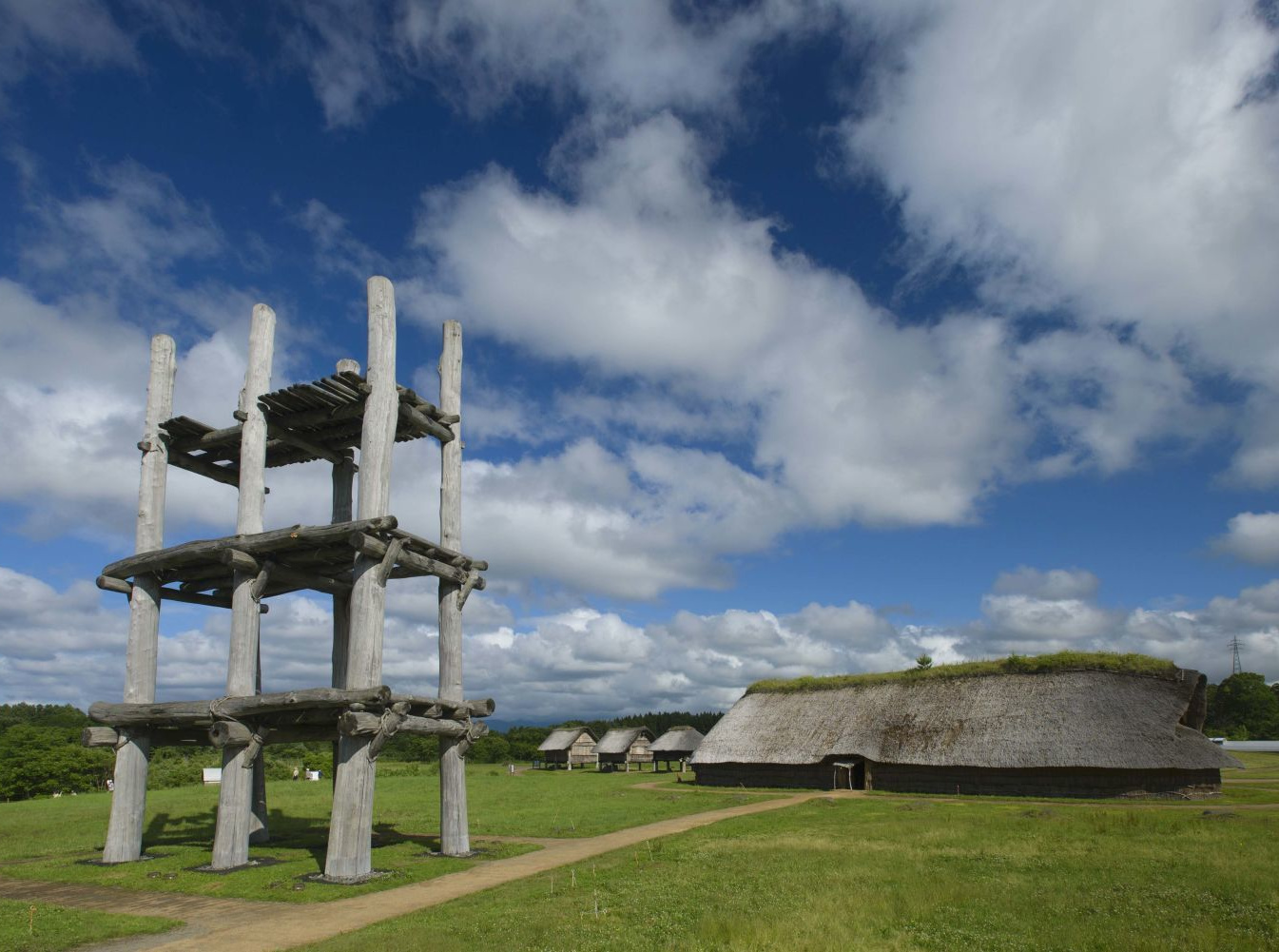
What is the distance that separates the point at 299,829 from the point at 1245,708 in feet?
378

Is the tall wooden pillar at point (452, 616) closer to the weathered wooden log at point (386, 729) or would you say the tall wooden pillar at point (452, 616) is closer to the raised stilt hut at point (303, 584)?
the raised stilt hut at point (303, 584)

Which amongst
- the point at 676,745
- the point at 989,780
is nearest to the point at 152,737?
the point at 989,780

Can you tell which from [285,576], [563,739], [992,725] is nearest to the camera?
[285,576]

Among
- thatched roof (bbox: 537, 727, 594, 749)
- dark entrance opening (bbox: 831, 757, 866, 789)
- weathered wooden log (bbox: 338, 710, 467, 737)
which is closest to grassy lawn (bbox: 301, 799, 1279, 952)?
weathered wooden log (bbox: 338, 710, 467, 737)

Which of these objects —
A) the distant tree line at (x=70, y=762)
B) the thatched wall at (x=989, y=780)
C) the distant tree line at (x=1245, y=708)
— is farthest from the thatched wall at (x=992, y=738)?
the distant tree line at (x=1245, y=708)

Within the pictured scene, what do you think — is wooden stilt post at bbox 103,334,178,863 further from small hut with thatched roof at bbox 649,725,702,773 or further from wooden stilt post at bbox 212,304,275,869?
small hut with thatched roof at bbox 649,725,702,773

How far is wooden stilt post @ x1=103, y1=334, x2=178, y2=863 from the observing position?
18.4m

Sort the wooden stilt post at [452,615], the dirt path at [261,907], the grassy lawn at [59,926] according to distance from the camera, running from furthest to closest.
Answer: the wooden stilt post at [452,615], the dirt path at [261,907], the grassy lawn at [59,926]

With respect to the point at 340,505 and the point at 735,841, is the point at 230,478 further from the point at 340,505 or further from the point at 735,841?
the point at 735,841

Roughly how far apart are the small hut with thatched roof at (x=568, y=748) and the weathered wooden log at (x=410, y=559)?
53.4 metres

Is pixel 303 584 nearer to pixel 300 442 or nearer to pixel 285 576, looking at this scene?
pixel 285 576

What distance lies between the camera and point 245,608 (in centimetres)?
1841

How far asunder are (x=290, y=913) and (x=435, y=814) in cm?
1515

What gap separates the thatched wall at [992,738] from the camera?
3197 cm
